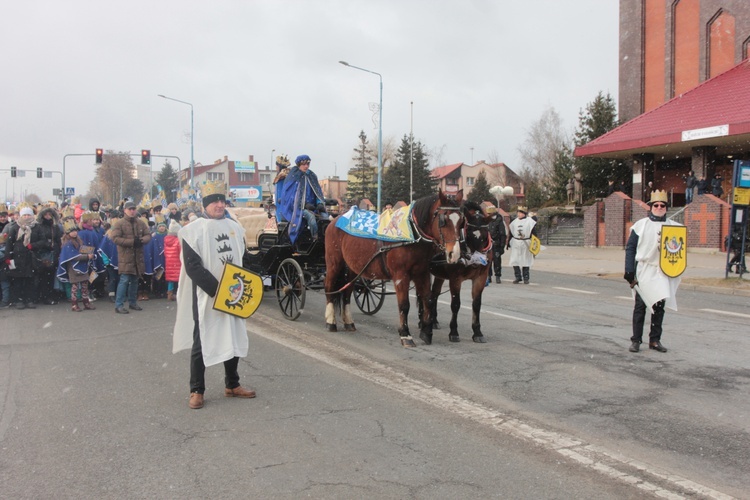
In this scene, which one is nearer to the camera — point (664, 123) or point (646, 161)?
point (664, 123)

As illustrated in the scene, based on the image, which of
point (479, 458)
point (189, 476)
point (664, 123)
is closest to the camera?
point (189, 476)

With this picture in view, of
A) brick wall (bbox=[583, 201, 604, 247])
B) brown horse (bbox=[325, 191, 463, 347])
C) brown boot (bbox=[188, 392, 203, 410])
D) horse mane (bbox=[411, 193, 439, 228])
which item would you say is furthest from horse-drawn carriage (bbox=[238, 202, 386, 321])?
brick wall (bbox=[583, 201, 604, 247])

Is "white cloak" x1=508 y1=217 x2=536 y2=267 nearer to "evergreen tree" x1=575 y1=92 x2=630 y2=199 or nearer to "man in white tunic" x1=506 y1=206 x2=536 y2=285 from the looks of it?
"man in white tunic" x1=506 y1=206 x2=536 y2=285

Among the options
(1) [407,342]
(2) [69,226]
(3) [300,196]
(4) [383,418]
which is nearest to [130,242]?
(2) [69,226]

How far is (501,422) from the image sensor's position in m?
5.16

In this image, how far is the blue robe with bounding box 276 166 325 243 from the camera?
32.7ft

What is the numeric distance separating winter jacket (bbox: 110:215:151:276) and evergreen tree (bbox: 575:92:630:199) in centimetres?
2840

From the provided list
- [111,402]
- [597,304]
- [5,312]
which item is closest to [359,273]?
[111,402]

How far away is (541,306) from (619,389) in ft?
19.0

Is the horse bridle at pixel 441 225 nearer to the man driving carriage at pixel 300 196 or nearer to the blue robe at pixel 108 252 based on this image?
the man driving carriage at pixel 300 196

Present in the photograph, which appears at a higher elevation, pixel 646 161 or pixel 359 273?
pixel 646 161

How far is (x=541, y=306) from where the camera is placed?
38.9 ft

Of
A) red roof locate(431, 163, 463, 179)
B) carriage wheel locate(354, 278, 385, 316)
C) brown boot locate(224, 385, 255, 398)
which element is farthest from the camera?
red roof locate(431, 163, 463, 179)

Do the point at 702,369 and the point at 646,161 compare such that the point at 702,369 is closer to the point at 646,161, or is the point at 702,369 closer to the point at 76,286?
the point at 76,286
